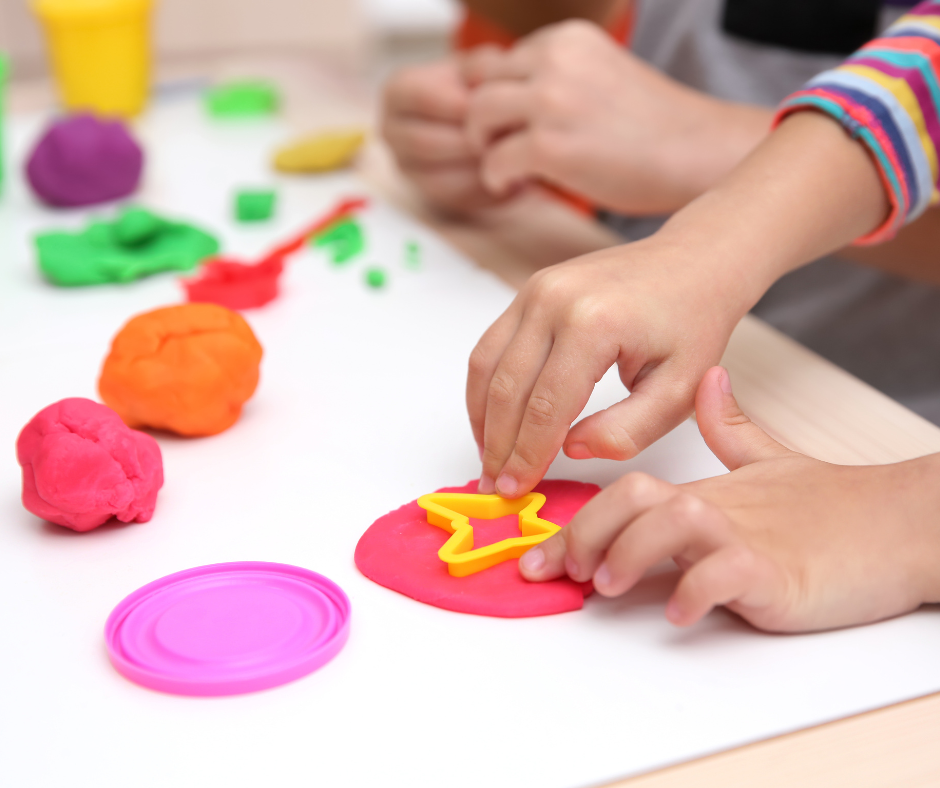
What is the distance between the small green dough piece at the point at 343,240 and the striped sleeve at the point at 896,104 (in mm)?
380

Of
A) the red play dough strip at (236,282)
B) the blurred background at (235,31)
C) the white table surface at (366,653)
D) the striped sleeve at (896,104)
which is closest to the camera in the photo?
the white table surface at (366,653)

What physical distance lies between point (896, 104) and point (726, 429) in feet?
0.95

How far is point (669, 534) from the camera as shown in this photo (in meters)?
0.38

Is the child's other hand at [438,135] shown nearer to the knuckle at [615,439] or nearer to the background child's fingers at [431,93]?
the background child's fingers at [431,93]

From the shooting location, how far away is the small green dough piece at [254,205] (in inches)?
35.4

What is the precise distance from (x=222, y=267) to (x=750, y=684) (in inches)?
21.3

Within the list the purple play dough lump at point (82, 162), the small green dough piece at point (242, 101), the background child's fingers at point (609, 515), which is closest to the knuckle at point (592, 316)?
the background child's fingers at point (609, 515)

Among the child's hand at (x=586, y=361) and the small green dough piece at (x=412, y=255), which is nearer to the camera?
the child's hand at (x=586, y=361)

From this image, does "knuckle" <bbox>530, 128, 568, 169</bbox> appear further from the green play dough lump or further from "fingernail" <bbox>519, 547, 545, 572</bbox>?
"fingernail" <bbox>519, 547, 545, 572</bbox>

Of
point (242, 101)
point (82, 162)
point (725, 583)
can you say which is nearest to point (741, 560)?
point (725, 583)

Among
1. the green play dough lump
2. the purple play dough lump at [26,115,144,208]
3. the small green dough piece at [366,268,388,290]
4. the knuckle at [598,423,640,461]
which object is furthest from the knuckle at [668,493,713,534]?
the purple play dough lump at [26,115,144,208]

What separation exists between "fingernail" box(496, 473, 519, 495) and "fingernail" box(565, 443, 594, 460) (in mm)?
35

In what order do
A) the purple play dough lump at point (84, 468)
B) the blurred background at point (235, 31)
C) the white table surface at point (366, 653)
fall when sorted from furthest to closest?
the blurred background at point (235, 31), the purple play dough lump at point (84, 468), the white table surface at point (366, 653)

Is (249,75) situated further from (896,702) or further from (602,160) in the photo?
(896,702)
